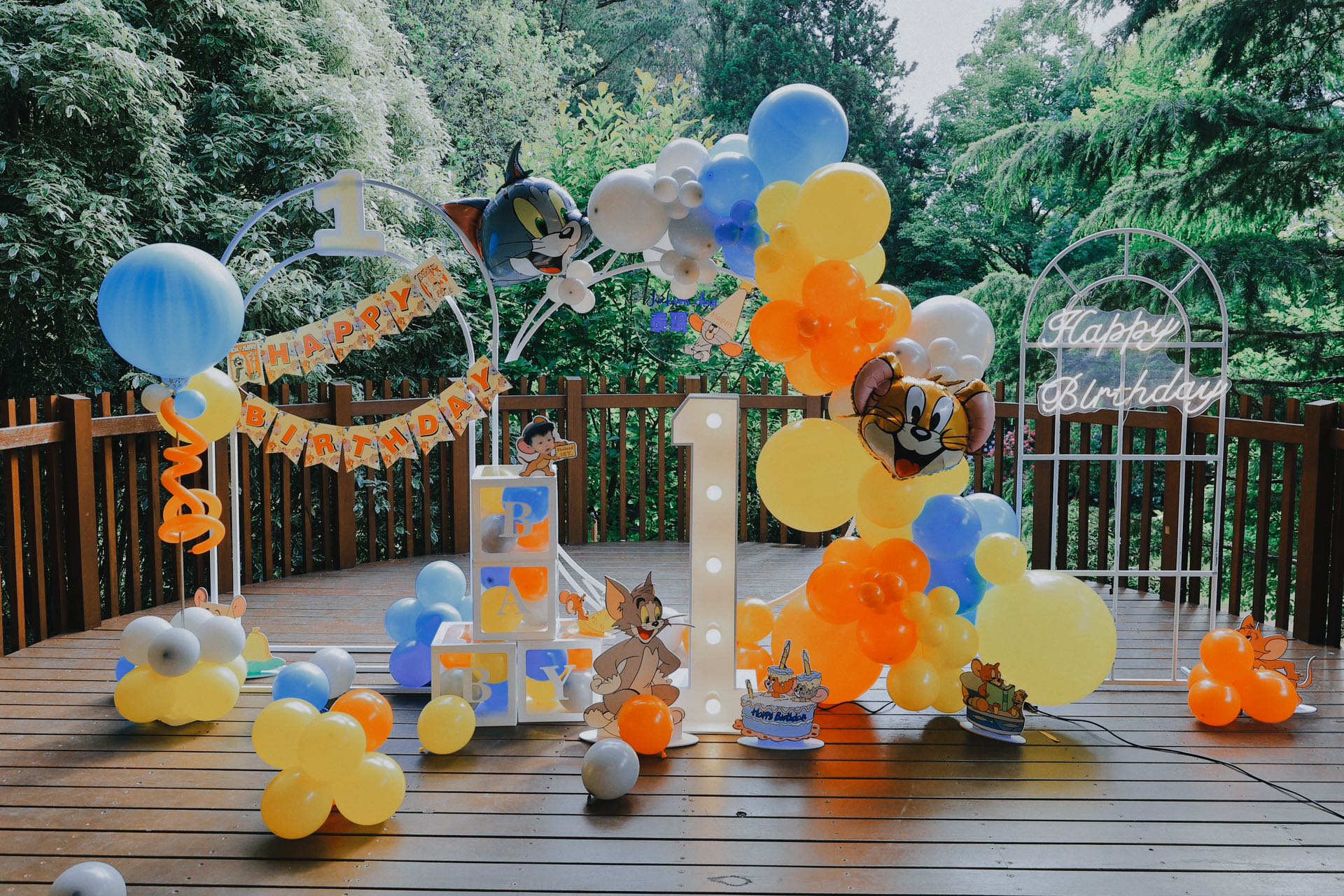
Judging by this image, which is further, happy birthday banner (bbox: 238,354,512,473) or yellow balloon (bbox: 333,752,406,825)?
happy birthday banner (bbox: 238,354,512,473)

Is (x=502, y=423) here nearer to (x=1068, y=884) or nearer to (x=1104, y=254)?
(x=1068, y=884)

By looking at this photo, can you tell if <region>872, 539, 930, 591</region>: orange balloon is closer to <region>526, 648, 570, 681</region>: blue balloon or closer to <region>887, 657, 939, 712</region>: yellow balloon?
<region>887, 657, 939, 712</region>: yellow balloon

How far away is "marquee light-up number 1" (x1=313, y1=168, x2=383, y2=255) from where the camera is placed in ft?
13.3

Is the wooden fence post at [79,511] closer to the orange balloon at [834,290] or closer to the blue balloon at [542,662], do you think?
the blue balloon at [542,662]

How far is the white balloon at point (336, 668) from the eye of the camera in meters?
3.94

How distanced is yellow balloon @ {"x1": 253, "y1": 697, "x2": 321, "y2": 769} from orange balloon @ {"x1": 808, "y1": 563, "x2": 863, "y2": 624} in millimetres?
1827

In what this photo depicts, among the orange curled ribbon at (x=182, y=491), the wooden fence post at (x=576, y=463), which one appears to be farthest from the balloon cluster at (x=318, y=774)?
the wooden fence post at (x=576, y=463)

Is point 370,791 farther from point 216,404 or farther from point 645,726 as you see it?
point 216,404

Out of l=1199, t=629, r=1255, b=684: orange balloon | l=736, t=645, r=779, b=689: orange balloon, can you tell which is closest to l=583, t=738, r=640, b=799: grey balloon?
l=736, t=645, r=779, b=689: orange balloon

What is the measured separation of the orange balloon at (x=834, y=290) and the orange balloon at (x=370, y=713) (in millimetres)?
2061

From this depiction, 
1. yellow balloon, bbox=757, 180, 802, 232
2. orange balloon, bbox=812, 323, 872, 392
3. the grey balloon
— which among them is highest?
yellow balloon, bbox=757, 180, 802, 232

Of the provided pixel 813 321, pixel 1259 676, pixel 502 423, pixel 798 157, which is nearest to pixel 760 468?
pixel 813 321

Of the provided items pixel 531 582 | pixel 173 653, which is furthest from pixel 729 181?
pixel 173 653

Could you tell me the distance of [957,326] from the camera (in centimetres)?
391
